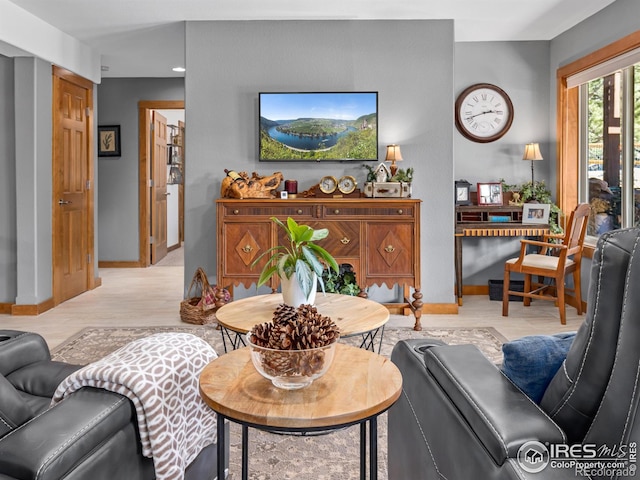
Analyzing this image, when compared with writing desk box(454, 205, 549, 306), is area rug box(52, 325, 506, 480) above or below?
below

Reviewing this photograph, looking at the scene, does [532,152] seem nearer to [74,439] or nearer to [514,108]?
[514,108]

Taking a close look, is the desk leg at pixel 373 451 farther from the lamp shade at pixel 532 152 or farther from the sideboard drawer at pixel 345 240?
the lamp shade at pixel 532 152

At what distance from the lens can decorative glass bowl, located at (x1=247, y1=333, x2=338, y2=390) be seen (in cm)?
134

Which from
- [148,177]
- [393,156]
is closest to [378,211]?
[393,156]

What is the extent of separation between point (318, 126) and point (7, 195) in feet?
9.10

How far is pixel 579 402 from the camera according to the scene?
1.09m

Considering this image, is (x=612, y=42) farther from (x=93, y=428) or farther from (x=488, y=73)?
(x=93, y=428)

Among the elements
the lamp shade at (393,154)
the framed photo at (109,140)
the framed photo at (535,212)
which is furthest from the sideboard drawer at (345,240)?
the framed photo at (109,140)

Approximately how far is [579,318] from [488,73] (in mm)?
2453

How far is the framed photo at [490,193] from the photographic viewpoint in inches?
206

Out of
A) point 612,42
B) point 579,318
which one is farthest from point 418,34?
point 579,318

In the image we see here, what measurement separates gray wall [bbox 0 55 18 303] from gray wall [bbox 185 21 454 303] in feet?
5.00

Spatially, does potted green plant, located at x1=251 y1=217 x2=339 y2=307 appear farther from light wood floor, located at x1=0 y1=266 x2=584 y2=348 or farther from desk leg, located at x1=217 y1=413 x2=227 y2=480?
light wood floor, located at x1=0 y1=266 x2=584 y2=348

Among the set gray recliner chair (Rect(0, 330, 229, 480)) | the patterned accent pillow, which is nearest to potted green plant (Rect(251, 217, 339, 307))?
gray recliner chair (Rect(0, 330, 229, 480))
